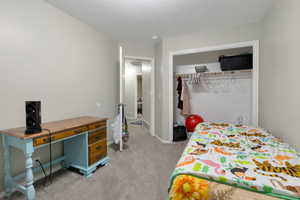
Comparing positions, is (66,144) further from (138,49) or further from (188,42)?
(188,42)

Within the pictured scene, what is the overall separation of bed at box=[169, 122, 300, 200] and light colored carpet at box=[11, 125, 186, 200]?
901mm

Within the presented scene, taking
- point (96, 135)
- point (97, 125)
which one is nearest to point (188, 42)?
point (97, 125)

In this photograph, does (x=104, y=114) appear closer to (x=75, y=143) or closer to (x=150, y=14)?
(x=75, y=143)

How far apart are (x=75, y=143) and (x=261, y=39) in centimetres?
366

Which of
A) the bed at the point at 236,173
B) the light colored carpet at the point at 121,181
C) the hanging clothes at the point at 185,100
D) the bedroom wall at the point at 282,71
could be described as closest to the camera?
the bed at the point at 236,173

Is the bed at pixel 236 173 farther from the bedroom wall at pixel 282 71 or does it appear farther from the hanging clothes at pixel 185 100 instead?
the hanging clothes at pixel 185 100

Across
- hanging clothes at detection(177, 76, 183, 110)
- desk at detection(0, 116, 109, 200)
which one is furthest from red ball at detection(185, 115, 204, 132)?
desk at detection(0, 116, 109, 200)

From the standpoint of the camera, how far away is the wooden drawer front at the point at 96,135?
200 cm

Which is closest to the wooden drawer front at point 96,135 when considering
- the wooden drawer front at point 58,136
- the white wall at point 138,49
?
the wooden drawer front at point 58,136

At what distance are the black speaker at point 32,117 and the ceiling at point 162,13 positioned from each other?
1.56m

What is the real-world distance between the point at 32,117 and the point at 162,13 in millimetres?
2344

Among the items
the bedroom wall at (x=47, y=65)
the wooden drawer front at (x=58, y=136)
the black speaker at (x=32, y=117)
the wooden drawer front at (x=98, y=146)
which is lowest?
the wooden drawer front at (x=98, y=146)

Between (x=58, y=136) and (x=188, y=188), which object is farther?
(x=58, y=136)

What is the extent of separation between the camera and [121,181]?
1809mm
